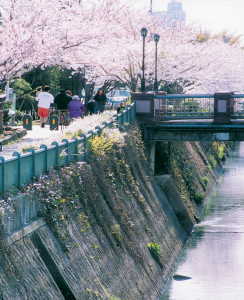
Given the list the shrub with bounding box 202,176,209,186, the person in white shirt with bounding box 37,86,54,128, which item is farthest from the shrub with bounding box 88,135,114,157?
the shrub with bounding box 202,176,209,186

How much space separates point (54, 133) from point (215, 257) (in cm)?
830

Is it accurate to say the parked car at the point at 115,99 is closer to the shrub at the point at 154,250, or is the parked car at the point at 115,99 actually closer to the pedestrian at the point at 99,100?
the pedestrian at the point at 99,100

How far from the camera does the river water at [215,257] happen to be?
3169cm

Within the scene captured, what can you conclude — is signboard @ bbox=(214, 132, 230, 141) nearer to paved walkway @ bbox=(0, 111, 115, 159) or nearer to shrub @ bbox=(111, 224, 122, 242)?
paved walkway @ bbox=(0, 111, 115, 159)

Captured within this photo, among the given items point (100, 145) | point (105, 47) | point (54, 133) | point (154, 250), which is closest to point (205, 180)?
point (105, 47)

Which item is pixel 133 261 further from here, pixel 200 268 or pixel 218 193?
pixel 218 193

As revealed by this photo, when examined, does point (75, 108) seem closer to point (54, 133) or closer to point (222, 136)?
point (54, 133)

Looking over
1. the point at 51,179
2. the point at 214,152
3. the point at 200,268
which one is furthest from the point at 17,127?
the point at 214,152

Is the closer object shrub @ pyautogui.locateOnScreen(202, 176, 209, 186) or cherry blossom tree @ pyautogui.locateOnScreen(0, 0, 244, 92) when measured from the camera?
cherry blossom tree @ pyautogui.locateOnScreen(0, 0, 244, 92)

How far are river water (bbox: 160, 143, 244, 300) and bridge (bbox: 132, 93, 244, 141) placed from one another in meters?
4.63

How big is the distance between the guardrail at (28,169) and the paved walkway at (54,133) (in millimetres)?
868

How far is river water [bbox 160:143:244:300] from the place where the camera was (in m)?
31.7

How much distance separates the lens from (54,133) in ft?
121

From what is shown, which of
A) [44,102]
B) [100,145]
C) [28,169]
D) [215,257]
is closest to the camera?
[28,169]
